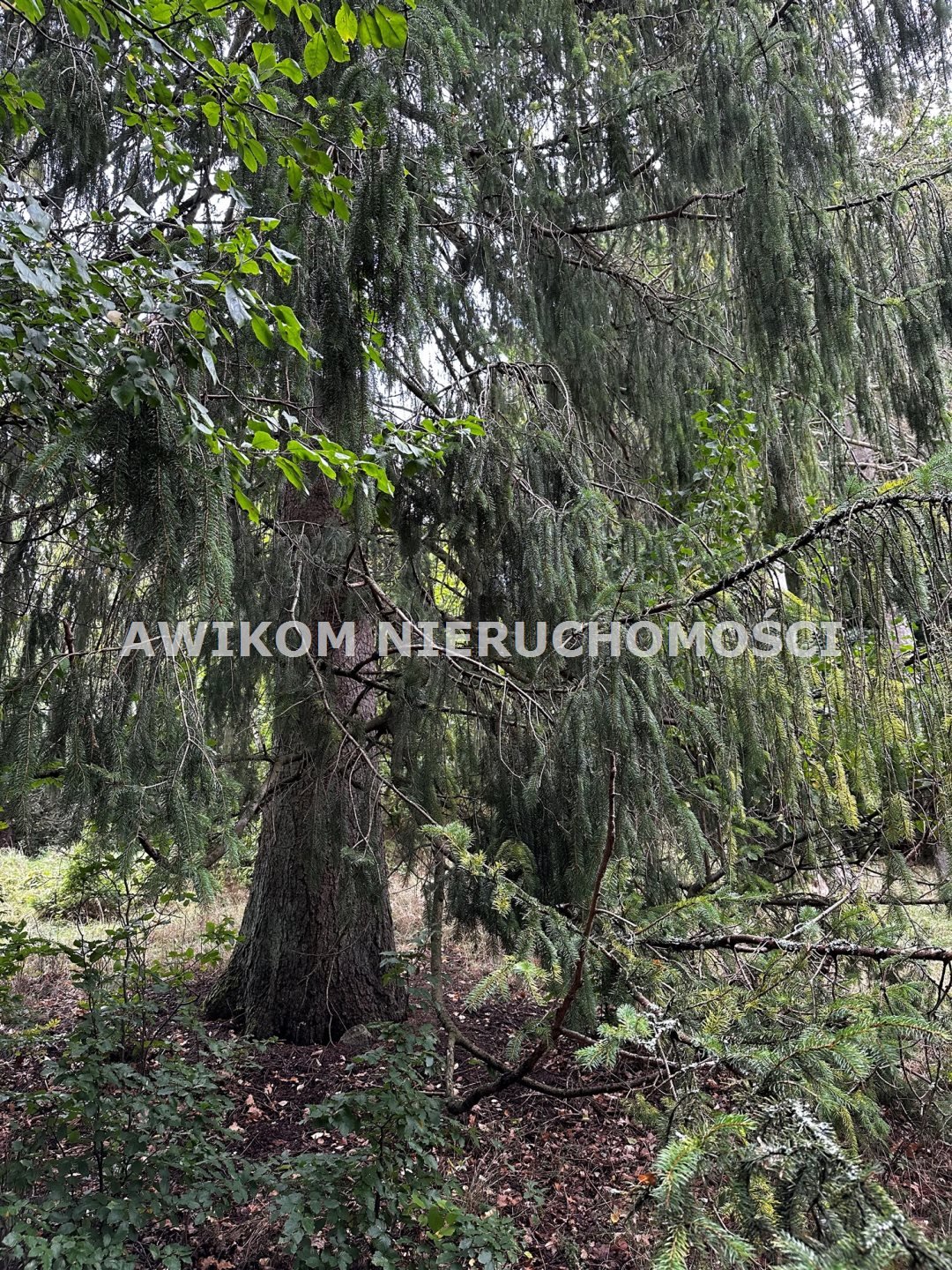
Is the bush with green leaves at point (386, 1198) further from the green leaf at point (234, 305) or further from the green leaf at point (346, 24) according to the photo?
the green leaf at point (346, 24)

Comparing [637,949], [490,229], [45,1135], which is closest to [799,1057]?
[637,949]

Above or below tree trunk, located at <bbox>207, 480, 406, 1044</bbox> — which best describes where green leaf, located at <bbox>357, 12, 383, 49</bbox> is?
above

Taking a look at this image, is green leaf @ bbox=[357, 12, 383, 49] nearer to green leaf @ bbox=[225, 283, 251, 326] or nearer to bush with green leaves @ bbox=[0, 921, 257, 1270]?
green leaf @ bbox=[225, 283, 251, 326]

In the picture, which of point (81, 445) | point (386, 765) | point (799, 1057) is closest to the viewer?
point (799, 1057)

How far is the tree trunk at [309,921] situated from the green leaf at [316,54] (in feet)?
6.72

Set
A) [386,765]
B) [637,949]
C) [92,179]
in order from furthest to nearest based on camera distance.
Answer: [386,765]
[92,179]
[637,949]

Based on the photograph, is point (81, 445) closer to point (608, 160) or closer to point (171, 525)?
point (171, 525)

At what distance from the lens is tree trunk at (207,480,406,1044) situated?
153 inches

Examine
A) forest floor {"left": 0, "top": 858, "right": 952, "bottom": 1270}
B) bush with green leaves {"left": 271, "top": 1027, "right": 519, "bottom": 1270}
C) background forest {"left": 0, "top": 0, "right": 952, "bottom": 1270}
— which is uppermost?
background forest {"left": 0, "top": 0, "right": 952, "bottom": 1270}

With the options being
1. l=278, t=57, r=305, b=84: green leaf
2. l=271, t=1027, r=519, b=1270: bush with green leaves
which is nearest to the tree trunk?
l=271, t=1027, r=519, b=1270: bush with green leaves

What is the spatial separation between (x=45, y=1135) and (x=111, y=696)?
4.91 feet

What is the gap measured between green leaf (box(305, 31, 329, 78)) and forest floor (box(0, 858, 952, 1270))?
2.70 metres

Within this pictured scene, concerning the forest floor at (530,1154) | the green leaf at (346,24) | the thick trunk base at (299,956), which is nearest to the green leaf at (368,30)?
the green leaf at (346,24)

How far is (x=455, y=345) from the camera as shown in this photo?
4184 mm
